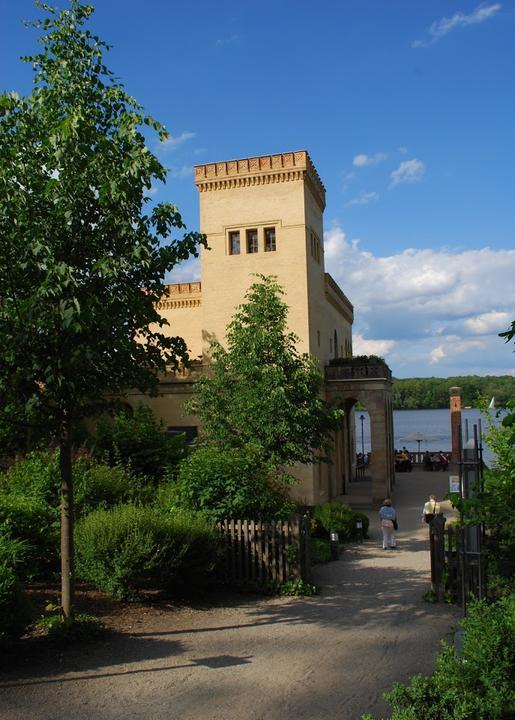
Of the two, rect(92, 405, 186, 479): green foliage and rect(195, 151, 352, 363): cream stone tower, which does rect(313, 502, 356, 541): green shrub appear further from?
rect(195, 151, 352, 363): cream stone tower

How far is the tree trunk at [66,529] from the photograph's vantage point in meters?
9.29

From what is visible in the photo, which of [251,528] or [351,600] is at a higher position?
[251,528]

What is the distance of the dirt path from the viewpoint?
24.0ft

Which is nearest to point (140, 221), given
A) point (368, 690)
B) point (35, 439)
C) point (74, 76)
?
point (74, 76)

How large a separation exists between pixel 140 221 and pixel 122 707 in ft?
20.0

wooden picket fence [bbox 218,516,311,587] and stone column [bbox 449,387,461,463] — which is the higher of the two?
stone column [bbox 449,387,461,463]

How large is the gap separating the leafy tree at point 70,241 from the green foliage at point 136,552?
→ 62.4 inches

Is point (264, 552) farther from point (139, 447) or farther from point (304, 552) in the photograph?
point (139, 447)

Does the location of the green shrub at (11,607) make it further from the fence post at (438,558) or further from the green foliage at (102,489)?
the fence post at (438,558)

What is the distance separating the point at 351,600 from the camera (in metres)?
12.3

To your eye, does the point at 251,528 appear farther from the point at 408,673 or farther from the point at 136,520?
the point at 408,673

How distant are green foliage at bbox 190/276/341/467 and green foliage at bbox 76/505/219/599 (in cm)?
697

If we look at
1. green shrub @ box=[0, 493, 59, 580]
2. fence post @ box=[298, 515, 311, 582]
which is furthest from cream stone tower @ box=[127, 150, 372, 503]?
green shrub @ box=[0, 493, 59, 580]

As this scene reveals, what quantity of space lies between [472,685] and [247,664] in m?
3.80
